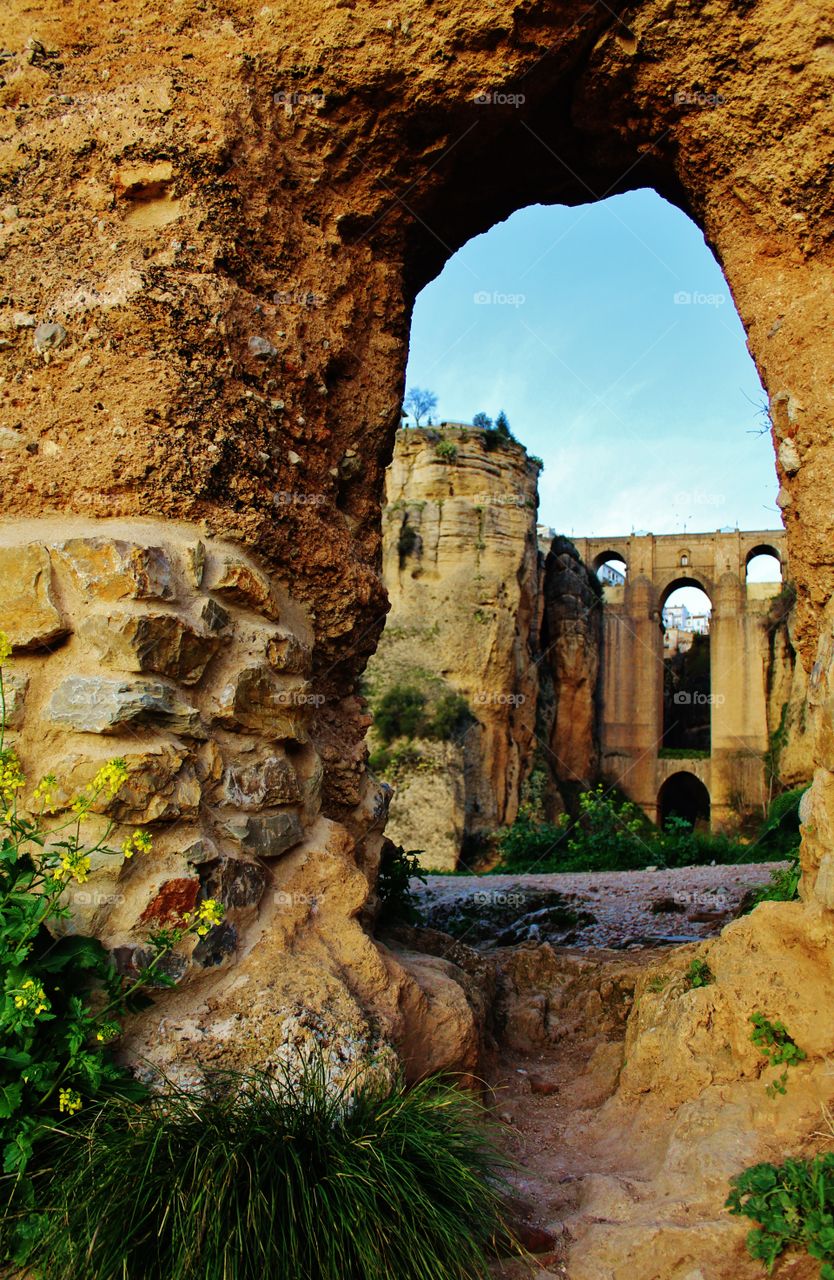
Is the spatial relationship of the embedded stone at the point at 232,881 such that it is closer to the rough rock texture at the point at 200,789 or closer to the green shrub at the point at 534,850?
the rough rock texture at the point at 200,789

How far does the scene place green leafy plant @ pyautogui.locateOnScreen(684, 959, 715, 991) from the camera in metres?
4.03

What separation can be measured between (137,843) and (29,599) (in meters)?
1.02

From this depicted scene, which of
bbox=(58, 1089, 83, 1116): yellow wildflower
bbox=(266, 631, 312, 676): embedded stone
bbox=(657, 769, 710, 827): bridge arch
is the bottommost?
bbox=(657, 769, 710, 827): bridge arch

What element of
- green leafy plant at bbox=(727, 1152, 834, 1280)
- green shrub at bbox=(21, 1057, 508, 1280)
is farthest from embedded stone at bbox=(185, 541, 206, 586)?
green leafy plant at bbox=(727, 1152, 834, 1280)

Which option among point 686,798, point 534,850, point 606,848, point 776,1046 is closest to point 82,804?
point 776,1046

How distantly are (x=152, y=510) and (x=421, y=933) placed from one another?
3.20 meters

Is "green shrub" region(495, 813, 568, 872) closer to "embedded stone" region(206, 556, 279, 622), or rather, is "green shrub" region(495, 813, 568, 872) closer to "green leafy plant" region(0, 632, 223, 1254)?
"embedded stone" region(206, 556, 279, 622)

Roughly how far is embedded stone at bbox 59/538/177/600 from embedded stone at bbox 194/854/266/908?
98 centimetres

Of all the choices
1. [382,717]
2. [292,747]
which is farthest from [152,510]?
[382,717]

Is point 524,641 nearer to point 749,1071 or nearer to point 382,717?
point 382,717

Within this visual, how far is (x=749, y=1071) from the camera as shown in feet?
11.3

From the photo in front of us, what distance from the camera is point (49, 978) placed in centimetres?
273

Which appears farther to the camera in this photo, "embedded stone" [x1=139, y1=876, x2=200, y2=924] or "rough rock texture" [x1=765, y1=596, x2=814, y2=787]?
"rough rock texture" [x1=765, y1=596, x2=814, y2=787]

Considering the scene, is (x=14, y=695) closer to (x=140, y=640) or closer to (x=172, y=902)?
(x=140, y=640)
